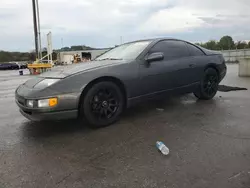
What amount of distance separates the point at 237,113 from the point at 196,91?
1.08 m

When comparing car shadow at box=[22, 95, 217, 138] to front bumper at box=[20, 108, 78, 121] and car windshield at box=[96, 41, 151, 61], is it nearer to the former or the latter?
front bumper at box=[20, 108, 78, 121]

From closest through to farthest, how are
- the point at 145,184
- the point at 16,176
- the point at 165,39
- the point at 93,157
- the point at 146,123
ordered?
the point at 145,184, the point at 16,176, the point at 93,157, the point at 146,123, the point at 165,39

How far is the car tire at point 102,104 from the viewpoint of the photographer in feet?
11.6

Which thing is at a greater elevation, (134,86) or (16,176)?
(134,86)

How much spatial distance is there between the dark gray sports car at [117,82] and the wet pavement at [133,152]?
1.16ft

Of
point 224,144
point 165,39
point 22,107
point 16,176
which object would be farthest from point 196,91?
point 16,176

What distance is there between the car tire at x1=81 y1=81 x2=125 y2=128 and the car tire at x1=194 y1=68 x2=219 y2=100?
2206 millimetres

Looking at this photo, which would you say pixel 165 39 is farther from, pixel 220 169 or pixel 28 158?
pixel 28 158

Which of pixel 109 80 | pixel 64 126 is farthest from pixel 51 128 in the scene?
pixel 109 80

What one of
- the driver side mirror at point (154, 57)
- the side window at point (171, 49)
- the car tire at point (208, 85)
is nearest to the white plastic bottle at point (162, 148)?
the driver side mirror at point (154, 57)

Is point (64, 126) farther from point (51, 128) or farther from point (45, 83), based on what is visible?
point (45, 83)

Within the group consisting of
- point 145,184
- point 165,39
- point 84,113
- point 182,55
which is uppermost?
point 165,39

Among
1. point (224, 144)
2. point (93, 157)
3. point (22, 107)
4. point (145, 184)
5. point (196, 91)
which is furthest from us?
point (196, 91)

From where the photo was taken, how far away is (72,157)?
2.74 meters
